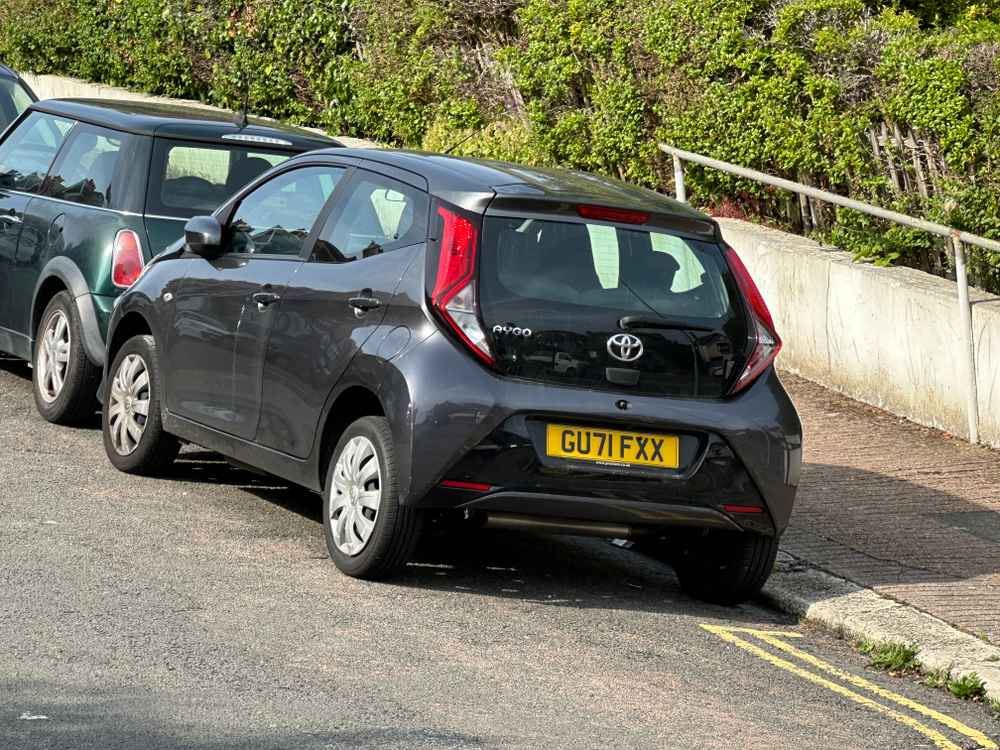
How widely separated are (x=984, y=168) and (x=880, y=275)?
0.92 m

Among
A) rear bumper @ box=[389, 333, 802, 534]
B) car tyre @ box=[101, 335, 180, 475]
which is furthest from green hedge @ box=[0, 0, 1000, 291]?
car tyre @ box=[101, 335, 180, 475]

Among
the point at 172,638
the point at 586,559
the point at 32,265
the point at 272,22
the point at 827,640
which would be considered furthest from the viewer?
the point at 272,22

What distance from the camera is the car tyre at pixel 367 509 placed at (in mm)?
7328

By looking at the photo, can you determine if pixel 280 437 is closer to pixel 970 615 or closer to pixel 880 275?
pixel 970 615

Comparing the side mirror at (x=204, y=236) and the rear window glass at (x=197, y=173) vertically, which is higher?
the rear window glass at (x=197, y=173)

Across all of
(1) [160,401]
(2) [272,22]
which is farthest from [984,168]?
(2) [272,22]

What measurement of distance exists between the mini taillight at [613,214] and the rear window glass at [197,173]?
3.21 m

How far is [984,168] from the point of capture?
1195 cm

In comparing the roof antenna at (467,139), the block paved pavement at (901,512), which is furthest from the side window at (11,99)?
the block paved pavement at (901,512)

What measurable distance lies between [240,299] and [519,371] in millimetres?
1714

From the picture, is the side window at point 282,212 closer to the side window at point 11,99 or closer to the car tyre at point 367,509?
the car tyre at point 367,509

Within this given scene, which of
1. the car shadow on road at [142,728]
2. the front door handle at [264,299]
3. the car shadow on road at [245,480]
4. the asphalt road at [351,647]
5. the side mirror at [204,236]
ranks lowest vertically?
the car shadow on road at [142,728]

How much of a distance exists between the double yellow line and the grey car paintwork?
44 centimetres

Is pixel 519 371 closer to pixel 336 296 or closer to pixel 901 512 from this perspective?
pixel 336 296
